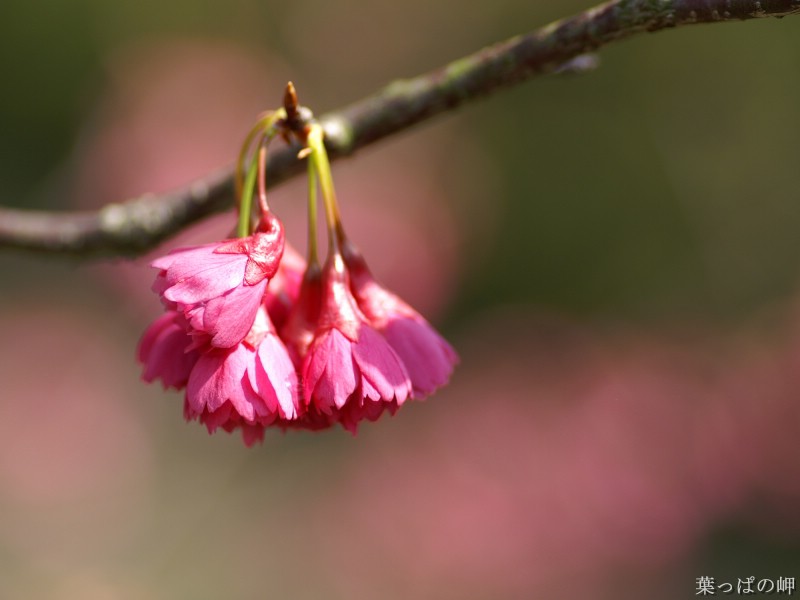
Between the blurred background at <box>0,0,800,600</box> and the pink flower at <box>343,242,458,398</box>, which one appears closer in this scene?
the pink flower at <box>343,242,458,398</box>

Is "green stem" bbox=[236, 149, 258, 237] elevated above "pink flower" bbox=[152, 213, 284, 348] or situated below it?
above

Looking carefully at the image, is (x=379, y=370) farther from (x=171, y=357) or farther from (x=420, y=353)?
(x=171, y=357)

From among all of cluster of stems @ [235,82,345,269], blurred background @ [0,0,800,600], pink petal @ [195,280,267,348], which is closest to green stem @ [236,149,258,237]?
cluster of stems @ [235,82,345,269]

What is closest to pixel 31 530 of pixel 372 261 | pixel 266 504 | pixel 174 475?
pixel 174 475

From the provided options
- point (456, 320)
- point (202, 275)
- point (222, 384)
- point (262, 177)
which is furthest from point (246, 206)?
point (456, 320)

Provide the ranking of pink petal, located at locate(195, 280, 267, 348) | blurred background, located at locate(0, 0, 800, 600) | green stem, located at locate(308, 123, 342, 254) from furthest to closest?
blurred background, located at locate(0, 0, 800, 600) < green stem, located at locate(308, 123, 342, 254) < pink petal, located at locate(195, 280, 267, 348)

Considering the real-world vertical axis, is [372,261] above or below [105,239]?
above

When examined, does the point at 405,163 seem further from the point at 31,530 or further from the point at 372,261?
A: the point at 31,530

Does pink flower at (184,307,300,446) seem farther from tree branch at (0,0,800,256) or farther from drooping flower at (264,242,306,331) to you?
tree branch at (0,0,800,256)
